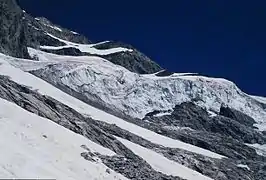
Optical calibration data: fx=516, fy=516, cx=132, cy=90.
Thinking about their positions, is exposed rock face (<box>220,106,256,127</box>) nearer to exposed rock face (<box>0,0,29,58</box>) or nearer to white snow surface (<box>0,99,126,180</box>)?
exposed rock face (<box>0,0,29,58</box>)

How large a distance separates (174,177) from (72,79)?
274 feet

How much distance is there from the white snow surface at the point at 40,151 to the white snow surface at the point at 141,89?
78247 mm

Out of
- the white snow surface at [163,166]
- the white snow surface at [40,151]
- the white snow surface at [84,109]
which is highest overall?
the white snow surface at [84,109]

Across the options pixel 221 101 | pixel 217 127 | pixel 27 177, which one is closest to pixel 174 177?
pixel 27 177

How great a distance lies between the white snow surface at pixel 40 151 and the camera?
2517 cm

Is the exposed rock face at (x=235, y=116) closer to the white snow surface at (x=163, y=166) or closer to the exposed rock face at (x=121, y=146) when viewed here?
the exposed rock face at (x=121, y=146)

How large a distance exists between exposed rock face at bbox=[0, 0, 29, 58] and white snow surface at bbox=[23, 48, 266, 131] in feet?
29.9

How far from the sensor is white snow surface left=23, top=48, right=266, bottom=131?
12281 centimetres

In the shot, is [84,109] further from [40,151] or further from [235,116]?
[235,116]

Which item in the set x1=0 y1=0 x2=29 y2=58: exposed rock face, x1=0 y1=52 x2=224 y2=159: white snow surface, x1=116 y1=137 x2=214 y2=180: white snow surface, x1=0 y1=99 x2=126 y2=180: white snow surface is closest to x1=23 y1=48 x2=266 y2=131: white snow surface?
x1=0 y1=0 x2=29 y2=58: exposed rock face

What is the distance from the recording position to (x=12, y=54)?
12962cm

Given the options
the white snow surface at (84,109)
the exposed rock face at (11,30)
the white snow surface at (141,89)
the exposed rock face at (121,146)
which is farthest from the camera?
the exposed rock face at (11,30)

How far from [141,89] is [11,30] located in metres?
37.2

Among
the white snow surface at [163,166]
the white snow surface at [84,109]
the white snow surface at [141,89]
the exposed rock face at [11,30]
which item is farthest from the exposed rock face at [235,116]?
the white snow surface at [163,166]
